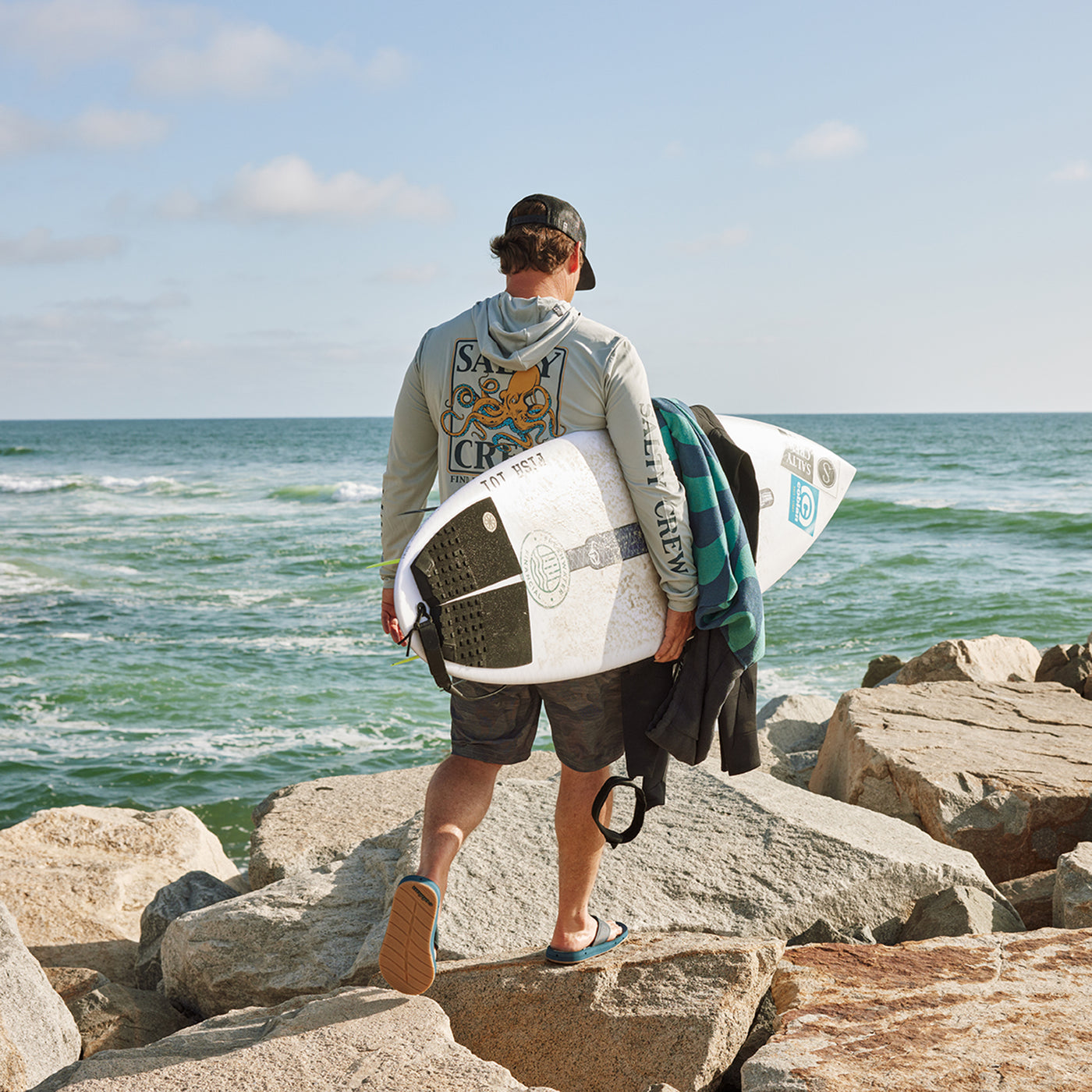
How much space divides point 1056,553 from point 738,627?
1613cm

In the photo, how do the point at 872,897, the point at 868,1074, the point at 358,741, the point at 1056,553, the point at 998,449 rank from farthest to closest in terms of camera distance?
the point at 998,449 → the point at 1056,553 → the point at 358,741 → the point at 872,897 → the point at 868,1074

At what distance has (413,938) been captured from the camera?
229cm

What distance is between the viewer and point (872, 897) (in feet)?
9.68

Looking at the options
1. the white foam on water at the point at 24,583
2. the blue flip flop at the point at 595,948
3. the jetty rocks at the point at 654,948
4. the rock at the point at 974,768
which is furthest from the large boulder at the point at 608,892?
the white foam on water at the point at 24,583

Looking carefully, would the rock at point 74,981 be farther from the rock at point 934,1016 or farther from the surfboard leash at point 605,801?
the rock at point 934,1016

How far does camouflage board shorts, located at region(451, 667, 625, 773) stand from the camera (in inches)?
96.0

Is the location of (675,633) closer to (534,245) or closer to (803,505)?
(534,245)

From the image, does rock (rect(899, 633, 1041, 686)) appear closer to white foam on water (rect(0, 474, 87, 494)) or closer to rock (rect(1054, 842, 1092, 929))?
rock (rect(1054, 842, 1092, 929))

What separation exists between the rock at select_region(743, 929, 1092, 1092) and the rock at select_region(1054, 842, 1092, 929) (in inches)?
10.4

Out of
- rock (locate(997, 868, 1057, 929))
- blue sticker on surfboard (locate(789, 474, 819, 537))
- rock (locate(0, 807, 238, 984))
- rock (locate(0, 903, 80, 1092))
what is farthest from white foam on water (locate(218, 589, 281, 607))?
rock (locate(997, 868, 1057, 929))

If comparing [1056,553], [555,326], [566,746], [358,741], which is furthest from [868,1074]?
[1056,553]

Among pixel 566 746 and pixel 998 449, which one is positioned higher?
pixel 998 449

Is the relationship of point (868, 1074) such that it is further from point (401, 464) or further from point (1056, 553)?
point (1056, 553)

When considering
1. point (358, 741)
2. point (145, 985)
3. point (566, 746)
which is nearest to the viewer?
point (566, 746)
